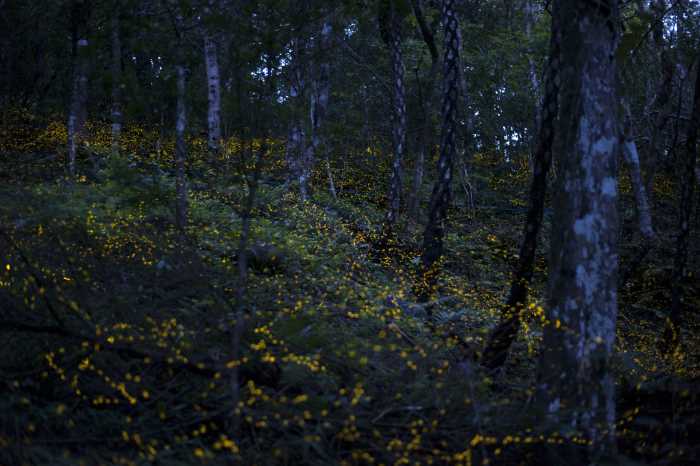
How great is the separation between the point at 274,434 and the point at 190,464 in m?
0.81

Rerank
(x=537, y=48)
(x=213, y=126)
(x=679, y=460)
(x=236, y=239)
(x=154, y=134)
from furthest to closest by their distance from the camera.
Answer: (x=537, y=48) < (x=154, y=134) < (x=213, y=126) < (x=236, y=239) < (x=679, y=460)

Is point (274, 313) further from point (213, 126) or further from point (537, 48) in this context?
point (537, 48)

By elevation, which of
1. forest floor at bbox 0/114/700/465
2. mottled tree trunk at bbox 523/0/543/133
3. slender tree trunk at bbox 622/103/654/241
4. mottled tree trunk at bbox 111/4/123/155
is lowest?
forest floor at bbox 0/114/700/465

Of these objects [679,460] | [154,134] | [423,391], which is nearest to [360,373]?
[423,391]

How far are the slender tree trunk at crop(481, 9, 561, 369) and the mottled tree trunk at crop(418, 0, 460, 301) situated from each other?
213cm

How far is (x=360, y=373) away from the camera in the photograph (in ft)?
16.9

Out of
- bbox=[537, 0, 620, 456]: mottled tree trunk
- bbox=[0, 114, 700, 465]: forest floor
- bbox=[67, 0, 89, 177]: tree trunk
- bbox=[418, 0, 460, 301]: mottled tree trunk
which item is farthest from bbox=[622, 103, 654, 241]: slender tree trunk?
bbox=[67, 0, 89, 177]: tree trunk

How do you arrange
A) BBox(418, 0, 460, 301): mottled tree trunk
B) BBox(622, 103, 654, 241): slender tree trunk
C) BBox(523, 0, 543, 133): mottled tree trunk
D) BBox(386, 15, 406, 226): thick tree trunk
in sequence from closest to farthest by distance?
BBox(418, 0, 460, 301): mottled tree trunk
BBox(386, 15, 406, 226): thick tree trunk
BBox(622, 103, 654, 241): slender tree trunk
BBox(523, 0, 543, 133): mottled tree trunk

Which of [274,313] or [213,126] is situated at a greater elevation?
[213,126]

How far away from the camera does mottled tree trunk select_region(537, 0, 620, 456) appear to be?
4.51 meters

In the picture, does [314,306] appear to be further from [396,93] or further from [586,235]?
[396,93]

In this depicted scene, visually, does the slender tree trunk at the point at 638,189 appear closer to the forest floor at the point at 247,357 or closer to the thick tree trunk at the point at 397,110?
the forest floor at the point at 247,357

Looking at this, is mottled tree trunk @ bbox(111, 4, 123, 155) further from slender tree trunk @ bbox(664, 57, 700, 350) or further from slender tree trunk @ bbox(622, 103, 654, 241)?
slender tree trunk @ bbox(622, 103, 654, 241)

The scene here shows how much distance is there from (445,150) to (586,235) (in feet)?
13.5
